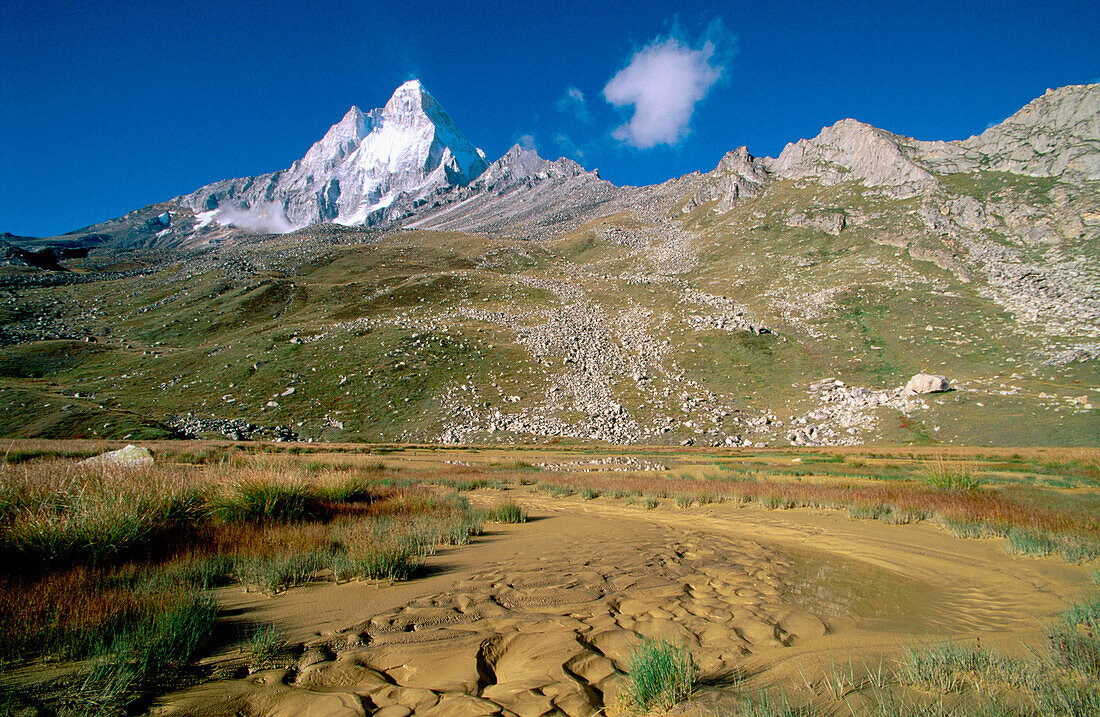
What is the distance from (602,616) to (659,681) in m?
1.56

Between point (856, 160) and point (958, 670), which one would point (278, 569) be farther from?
point (856, 160)

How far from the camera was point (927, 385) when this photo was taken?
36.3m

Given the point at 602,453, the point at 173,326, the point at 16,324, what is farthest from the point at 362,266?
the point at 602,453

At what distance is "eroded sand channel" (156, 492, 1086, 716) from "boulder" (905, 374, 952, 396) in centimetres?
3712

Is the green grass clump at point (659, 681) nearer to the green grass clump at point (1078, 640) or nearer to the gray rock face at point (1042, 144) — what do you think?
the green grass clump at point (1078, 640)

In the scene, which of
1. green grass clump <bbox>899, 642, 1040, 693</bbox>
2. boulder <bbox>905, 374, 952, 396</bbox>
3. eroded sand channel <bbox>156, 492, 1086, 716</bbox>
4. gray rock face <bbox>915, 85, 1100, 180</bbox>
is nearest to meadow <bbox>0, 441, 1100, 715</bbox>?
green grass clump <bbox>899, 642, 1040, 693</bbox>

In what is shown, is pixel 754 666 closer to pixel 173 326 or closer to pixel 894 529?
pixel 894 529

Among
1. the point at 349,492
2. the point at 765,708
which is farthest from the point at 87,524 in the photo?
the point at 765,708

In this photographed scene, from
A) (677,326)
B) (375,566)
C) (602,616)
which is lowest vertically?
(602,616)

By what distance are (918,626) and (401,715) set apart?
4.82 metres

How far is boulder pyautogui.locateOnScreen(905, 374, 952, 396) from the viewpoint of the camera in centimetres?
3609

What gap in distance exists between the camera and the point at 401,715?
260 centimetres

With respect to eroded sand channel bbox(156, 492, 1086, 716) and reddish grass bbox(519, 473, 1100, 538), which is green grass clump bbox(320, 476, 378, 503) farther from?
reddish grass bbox(519, 473, 1100, 538)

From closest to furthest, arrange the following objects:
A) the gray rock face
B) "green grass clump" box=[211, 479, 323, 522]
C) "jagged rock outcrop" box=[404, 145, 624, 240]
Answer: "green grass clump" box=[211, 479, 323, 522], the gray rock face, "jagged rock outcrop" box=[404, 145, 624, 240]
